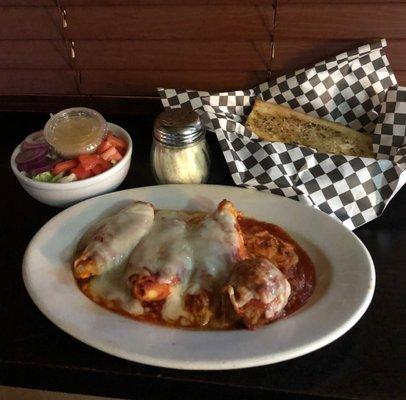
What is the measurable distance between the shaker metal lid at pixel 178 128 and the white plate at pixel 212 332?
5.7 inches

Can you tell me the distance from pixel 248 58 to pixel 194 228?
2.45ft

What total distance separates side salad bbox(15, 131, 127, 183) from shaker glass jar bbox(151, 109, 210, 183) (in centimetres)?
14

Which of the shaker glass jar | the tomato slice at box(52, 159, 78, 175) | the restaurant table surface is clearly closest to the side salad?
the tomato slice at box(52, 159, 78, 175)

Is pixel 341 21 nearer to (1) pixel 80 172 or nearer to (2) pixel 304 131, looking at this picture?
(2) pixel 304 131

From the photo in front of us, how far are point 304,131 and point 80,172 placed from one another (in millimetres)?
746

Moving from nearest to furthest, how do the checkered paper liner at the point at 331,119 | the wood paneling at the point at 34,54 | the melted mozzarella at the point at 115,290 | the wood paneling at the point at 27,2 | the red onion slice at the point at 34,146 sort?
1. the melted mozzarella at the point at 115,290
2. the checkered paper liner at the point at 331,119
3. the red onion slice at the point at 34,146
4. the wood paneling at the point at 27,2
5. the wood paneling at the point at 34,54

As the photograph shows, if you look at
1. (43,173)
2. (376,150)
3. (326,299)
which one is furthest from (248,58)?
(326,299)

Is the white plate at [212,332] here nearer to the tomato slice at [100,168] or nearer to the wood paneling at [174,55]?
the tomato slice at [100,168]

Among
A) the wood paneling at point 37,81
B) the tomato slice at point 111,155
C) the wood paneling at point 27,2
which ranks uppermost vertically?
the wood paneling at point 27,2

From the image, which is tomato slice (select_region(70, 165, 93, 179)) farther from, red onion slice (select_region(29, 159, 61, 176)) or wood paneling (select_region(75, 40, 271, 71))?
wood paneling (select_region(75, 40, 271, 71))

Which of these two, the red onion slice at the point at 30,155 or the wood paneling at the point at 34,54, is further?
the wood paneling at the point at 34,54

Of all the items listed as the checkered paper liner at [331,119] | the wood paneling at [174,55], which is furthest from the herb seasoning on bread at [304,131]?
the wood paneling at [174,55]

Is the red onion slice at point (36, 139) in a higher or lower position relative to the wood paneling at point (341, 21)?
lower

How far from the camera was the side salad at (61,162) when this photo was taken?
4.66 ft
